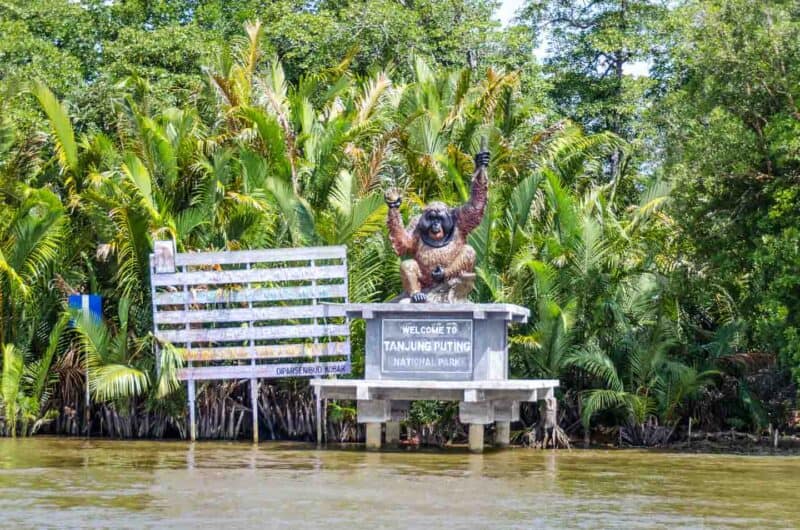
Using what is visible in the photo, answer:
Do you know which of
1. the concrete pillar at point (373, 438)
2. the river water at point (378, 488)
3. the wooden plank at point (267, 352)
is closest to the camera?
the river water at point (378, 488)

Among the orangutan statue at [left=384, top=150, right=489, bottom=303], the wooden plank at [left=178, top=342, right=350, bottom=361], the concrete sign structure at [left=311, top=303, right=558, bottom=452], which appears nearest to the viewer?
the concrete sign structure at [left=311, top=303, right=558, bottom=452]

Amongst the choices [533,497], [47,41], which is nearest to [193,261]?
[533,497]

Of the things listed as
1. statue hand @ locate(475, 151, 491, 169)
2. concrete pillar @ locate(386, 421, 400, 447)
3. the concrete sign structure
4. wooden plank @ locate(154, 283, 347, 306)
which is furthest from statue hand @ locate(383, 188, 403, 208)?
concrete pillar @ locate(386, 421, 400, 447)

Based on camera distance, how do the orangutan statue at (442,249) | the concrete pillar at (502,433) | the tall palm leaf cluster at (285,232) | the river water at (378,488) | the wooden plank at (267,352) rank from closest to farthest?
the river water at (378,488) < the orangutan statue at (442,249) < the concrete pillar at (502,433) < the wooden plank at (267,352) < the tall palm leaf cluster at (285,232)

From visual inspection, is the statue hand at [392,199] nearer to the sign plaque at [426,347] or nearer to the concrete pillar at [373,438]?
the sign plaque at [426,347]

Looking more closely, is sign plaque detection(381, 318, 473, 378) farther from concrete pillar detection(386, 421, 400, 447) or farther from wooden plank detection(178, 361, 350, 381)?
wooden plank detection(178, 361, 350, 381)

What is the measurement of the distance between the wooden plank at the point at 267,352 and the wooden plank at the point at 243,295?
25.6 inches

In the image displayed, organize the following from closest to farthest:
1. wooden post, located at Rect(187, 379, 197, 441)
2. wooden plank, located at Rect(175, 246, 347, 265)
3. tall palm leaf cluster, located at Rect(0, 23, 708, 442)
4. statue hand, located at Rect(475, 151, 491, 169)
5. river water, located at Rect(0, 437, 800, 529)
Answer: river water, located at Rect(0, 437, 800, 529)
statue hand, located at Rect(475, 151, 491, 169)
wooden plank, located at Rect(175, 246, 347, 265)
wooden post, located at Rect(187, 379, 197, 441)
tall palm leaf cluster, located at Rect(0, 23, 708, 442)

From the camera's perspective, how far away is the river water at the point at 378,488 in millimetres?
11859

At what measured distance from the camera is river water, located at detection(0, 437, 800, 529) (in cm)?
1186

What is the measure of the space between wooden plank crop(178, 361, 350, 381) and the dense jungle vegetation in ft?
2.07

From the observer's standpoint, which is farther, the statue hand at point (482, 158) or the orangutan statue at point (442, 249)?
the orangutan statue at point (442, 249)

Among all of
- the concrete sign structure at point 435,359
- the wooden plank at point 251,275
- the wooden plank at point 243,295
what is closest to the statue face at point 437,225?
the concrete sign structure at point 435,359

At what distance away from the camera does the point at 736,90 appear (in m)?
18.8
